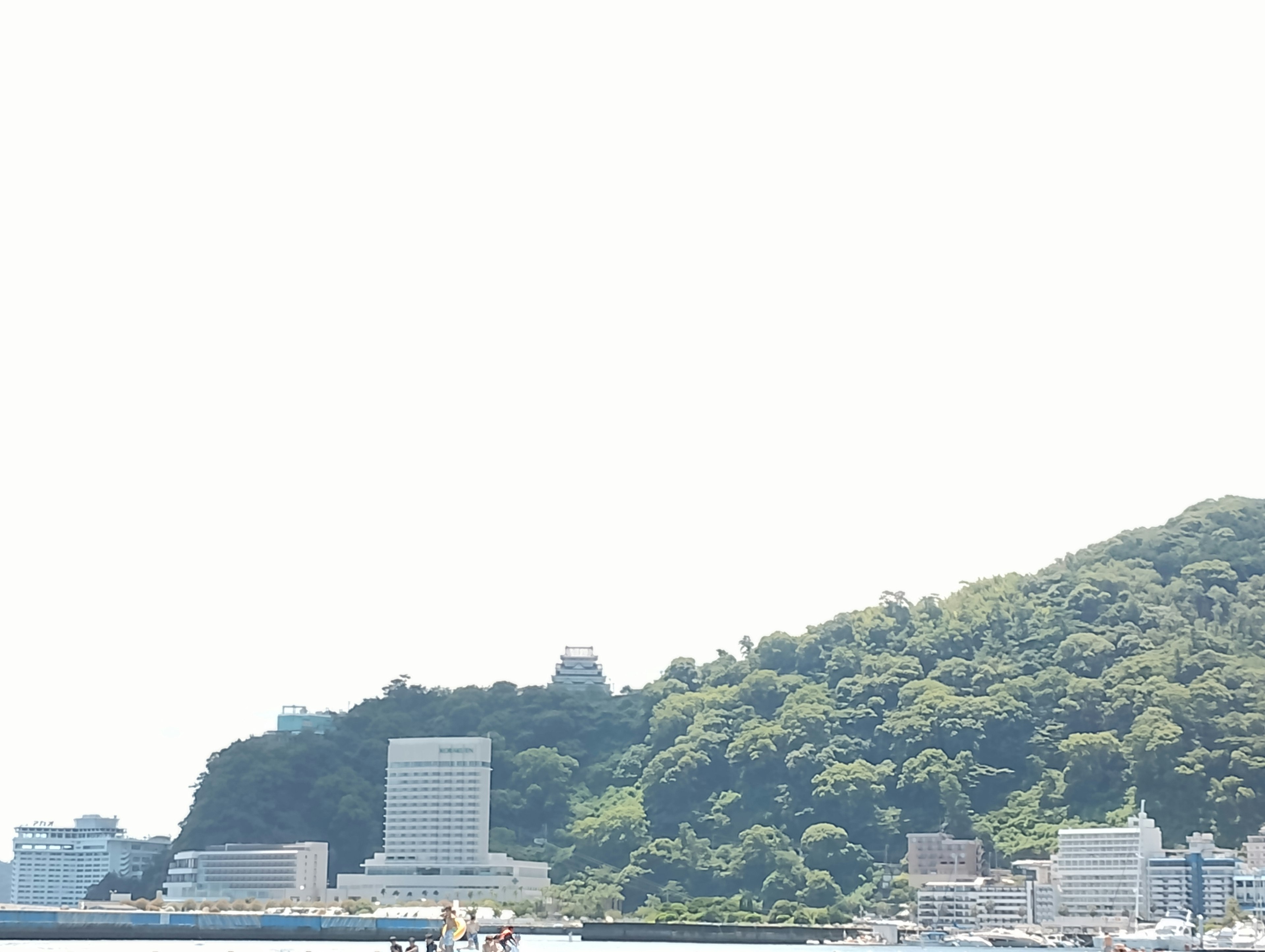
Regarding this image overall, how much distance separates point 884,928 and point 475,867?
166 ft

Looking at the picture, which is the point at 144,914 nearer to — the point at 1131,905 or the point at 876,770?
the point at 876,770

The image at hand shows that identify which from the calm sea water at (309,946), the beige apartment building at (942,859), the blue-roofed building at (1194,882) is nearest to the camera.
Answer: the calm sea water at (309,946)

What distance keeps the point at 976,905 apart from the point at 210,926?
217 feet

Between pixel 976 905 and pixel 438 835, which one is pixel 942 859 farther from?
pixel 438 835

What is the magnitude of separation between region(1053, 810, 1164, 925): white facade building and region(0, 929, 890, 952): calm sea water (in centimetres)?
2022

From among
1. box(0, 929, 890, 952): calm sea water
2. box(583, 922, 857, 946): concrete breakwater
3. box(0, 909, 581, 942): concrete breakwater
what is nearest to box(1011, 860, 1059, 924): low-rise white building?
box(583, 922, 857, 946): concrete breakwater

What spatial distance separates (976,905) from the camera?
155m

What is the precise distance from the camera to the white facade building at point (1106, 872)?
152500mm

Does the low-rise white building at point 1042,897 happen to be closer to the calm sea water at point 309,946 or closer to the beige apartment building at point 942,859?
the beige apartment building at point 942,859

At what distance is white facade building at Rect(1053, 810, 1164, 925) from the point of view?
15250cm

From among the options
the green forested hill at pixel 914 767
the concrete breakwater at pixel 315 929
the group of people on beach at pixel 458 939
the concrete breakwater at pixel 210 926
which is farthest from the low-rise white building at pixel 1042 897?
the group of people on beach at pixel 458 939

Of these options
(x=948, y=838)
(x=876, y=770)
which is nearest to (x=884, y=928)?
(x=948, y=838)

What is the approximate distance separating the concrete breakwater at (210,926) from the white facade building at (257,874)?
592 inches

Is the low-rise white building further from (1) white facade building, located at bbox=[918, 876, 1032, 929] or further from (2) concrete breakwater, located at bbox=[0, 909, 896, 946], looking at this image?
(2) concrete breakwater, located at bbox=[0, 909, 896, 946]
